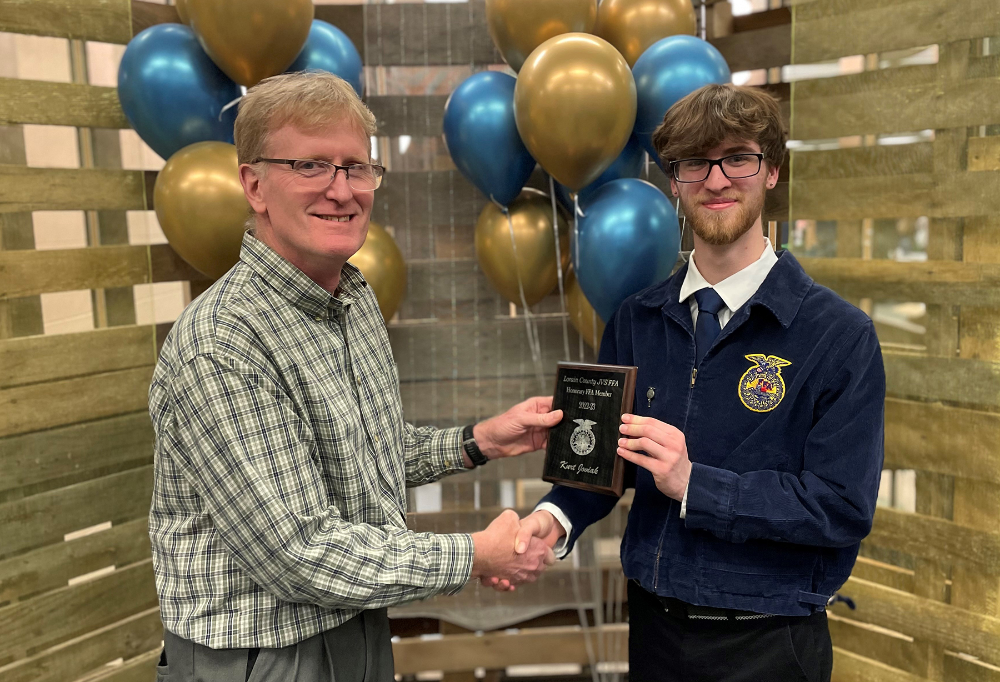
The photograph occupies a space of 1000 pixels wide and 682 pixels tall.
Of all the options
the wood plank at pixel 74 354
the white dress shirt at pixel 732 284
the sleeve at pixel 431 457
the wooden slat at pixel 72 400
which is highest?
the white dress shirt at pixel 732 284

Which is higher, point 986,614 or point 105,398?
point 105,398

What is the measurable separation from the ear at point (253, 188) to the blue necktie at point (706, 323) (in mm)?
823

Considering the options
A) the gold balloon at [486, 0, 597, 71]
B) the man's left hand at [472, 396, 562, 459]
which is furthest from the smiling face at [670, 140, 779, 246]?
the gold balloon at [486, 0, 597, 71]

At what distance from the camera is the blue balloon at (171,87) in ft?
6.41

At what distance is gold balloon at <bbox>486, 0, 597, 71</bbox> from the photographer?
201 cm

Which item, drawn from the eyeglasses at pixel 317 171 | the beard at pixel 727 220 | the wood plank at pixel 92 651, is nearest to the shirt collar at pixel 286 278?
the eyeglasses at pixel 317 171

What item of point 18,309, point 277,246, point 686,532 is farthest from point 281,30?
point 686,532

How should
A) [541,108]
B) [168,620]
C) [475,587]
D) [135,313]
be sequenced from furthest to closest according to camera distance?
[475,587] → [135,313] → [541,108] → [168,620]

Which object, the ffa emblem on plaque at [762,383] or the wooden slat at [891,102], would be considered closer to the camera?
the ffa emblem on plaque at [762,383]

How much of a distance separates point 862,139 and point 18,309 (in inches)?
92.7

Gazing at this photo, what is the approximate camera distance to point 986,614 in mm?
2133

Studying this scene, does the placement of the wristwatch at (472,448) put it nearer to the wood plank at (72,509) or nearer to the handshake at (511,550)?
the handshake at (511,550)

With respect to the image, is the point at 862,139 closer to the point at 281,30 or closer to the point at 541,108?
the point at 541,108

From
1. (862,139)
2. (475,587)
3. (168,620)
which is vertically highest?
(862,139)
